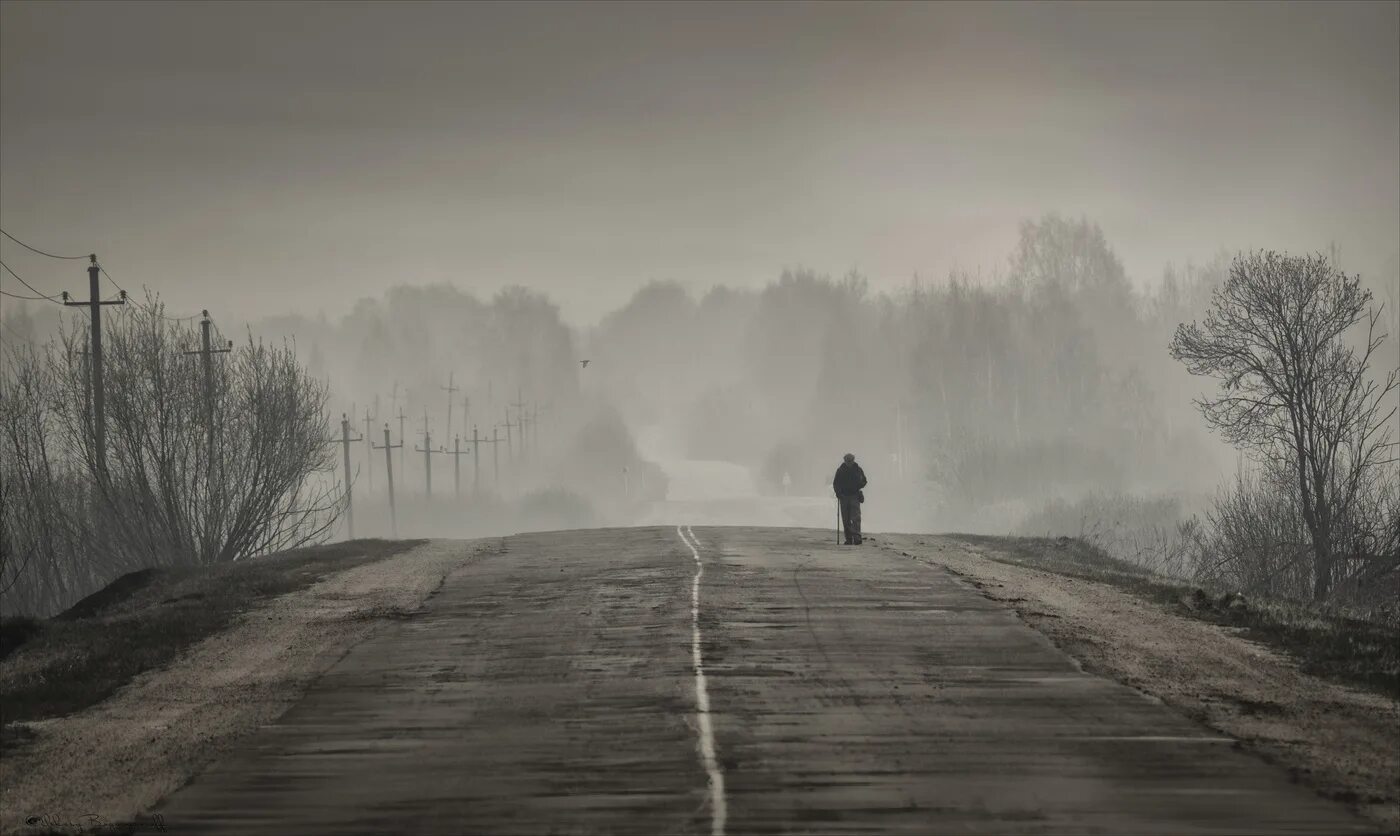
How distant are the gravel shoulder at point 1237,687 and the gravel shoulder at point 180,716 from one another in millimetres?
8623

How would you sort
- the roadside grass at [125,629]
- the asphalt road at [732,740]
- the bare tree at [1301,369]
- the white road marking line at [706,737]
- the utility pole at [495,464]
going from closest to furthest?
the white road marking line at [706,737] → the asphalt road at [732,740] → the roadside grass at [125,629] → the bare tree at [1301,369] → the utility pole at [495,464]

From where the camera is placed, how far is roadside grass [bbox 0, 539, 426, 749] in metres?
16.2

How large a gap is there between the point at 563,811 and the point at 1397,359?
138 meters

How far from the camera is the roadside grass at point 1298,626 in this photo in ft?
53.1

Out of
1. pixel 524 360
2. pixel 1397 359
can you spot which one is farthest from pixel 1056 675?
pixel 524 360

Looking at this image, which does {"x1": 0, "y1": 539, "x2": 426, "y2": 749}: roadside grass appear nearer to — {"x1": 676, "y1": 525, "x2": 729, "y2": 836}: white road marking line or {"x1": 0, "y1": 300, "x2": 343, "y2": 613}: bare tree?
{"x1": 0, "y1": 300, "x2": 343, "y2": 613}: bare tree

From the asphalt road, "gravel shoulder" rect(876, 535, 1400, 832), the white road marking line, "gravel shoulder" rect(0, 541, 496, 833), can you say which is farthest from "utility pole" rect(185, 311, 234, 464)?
"gravel shoulder" rect(876, 535, 1400, 832)

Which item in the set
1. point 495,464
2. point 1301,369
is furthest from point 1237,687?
point 495,464

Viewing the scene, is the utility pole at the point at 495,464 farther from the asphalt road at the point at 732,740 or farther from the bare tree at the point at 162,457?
the asphalt road at the point at 732,740

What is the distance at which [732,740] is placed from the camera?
12250mm

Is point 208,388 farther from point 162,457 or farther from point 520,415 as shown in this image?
point 520,415

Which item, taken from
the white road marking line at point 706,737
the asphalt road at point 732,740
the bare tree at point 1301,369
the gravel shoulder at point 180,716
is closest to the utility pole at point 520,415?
the bare tree at point 1301,369

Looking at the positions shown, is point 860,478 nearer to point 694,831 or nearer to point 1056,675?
point 1056,675

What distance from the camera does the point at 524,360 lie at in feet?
655
